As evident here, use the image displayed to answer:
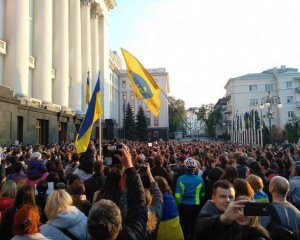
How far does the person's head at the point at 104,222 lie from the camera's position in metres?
2.38

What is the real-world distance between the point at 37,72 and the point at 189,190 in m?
22.8

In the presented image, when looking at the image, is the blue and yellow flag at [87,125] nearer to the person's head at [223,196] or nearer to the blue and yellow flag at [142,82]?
the blue and yellow flag at [142,82]

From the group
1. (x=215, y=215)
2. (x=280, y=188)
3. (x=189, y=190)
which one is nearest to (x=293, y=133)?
(x=189, y=190)

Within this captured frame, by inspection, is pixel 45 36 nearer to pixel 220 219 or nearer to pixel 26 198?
pixel 26 198

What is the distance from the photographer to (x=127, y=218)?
9.64ft

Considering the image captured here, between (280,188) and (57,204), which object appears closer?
(57,204)

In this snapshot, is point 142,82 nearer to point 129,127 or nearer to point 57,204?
point 57,204

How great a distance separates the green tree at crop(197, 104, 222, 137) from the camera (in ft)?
333

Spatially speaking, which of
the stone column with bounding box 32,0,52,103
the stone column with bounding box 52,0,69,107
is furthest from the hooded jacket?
the stone column with bounding box 52,0,69,107

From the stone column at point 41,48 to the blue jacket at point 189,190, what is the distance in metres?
21.8

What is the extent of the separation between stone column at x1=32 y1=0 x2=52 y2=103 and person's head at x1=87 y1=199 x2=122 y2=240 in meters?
24.3

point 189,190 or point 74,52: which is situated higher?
point 74,52

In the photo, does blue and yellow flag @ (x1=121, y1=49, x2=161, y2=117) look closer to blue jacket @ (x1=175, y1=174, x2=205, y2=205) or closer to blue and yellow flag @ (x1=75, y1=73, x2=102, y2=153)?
blue and yellow flag @ (x1=75, y1=73, x2=102, y2=153)

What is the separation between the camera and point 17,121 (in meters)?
20.7
